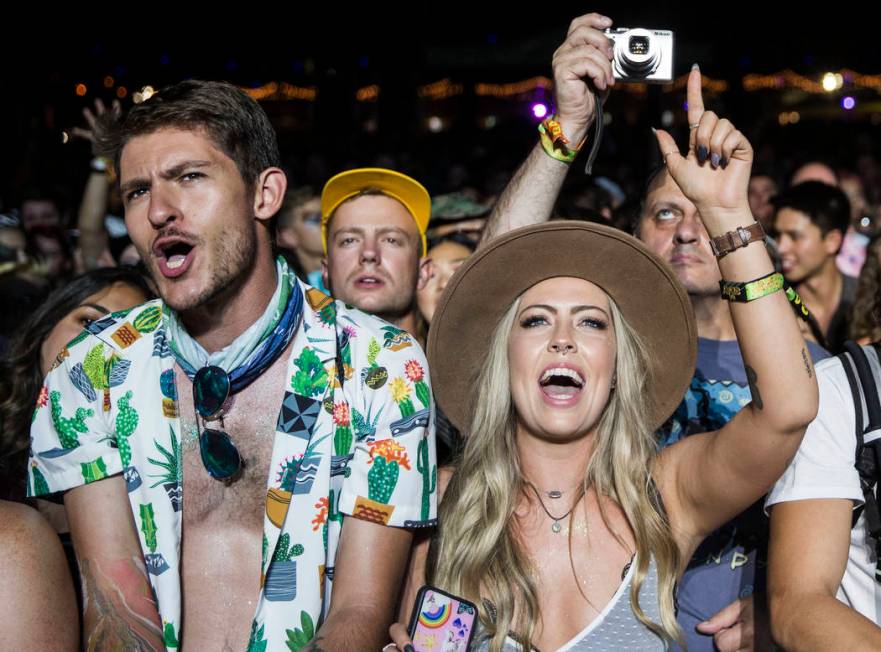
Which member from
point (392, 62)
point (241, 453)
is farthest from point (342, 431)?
point (392, 62)

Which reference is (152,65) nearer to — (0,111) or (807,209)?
(0,111)

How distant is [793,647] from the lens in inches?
95.7

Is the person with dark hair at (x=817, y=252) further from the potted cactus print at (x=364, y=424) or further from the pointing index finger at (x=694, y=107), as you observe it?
the potted cactus print at (x=364, y=424)

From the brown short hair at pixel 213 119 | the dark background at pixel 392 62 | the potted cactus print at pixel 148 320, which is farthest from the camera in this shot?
the dark background at pixel 392 62

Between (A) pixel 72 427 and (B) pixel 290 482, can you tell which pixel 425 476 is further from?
(A) pixel 72 427

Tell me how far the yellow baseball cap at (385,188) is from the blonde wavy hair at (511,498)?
147cm

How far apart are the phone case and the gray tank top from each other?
0.46m

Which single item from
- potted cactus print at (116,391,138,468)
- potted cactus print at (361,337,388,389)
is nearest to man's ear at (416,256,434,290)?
potted cactus print at (361,337,388,389)

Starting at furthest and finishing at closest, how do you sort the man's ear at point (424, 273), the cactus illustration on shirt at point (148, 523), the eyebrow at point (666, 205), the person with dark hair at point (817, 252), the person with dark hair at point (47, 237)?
the person with dark hair at point (47, 237), the person with dark hair at point (817, 252), the man's ear at point (424, 273), the eyebrow at point (666, 205), the cactus illustration on shirt at point (148, 523)

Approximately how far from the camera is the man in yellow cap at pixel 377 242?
4277mm

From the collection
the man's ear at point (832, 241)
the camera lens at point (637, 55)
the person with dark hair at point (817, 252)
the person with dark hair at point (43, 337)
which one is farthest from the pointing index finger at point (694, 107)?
the man's ear at point (832, 241)

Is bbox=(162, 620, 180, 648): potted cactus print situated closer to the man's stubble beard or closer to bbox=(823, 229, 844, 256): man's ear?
the man's stubble beard

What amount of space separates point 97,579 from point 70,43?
49.7 ft

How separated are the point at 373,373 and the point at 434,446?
26 cm
